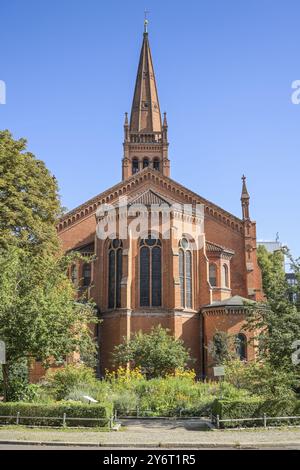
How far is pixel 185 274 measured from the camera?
43562 millimetres

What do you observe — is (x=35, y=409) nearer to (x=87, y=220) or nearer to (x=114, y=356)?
(x=114, y=356)

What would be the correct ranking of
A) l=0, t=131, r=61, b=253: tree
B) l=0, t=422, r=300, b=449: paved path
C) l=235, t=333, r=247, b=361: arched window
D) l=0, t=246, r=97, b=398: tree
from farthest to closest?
l=235, t=333, r=247, b=361: arched window, l=0, t=131, r=61, b=253: tree, l=0, t=246, r=97, b=398: tree, l=0, t=422, r=300, b=449: paved path

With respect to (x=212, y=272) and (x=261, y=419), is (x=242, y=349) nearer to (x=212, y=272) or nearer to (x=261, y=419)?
(x=212, y=272)

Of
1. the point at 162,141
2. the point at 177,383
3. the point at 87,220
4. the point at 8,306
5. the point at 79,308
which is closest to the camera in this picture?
the point at 8,306

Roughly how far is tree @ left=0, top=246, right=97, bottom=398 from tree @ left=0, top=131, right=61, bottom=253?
23.7 feet

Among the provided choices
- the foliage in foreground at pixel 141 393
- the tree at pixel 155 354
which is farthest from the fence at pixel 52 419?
the tree at pixel 155 354

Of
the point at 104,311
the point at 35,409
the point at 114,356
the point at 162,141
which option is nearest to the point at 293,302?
the point at 35,409

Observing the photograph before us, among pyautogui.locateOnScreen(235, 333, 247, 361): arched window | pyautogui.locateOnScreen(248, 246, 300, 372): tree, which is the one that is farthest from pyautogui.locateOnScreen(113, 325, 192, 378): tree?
pyautogui.locateOnScreen(248, 246, 300, 372): tree

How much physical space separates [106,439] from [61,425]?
147 inches

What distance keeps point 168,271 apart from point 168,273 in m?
0.16

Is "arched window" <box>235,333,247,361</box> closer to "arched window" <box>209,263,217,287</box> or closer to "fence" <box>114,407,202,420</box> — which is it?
"arched window" <box>209,263,217,287</box>

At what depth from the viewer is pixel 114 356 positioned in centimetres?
3925

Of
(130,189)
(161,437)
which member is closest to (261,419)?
(161,437)

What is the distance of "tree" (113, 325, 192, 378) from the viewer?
36.0 meters
